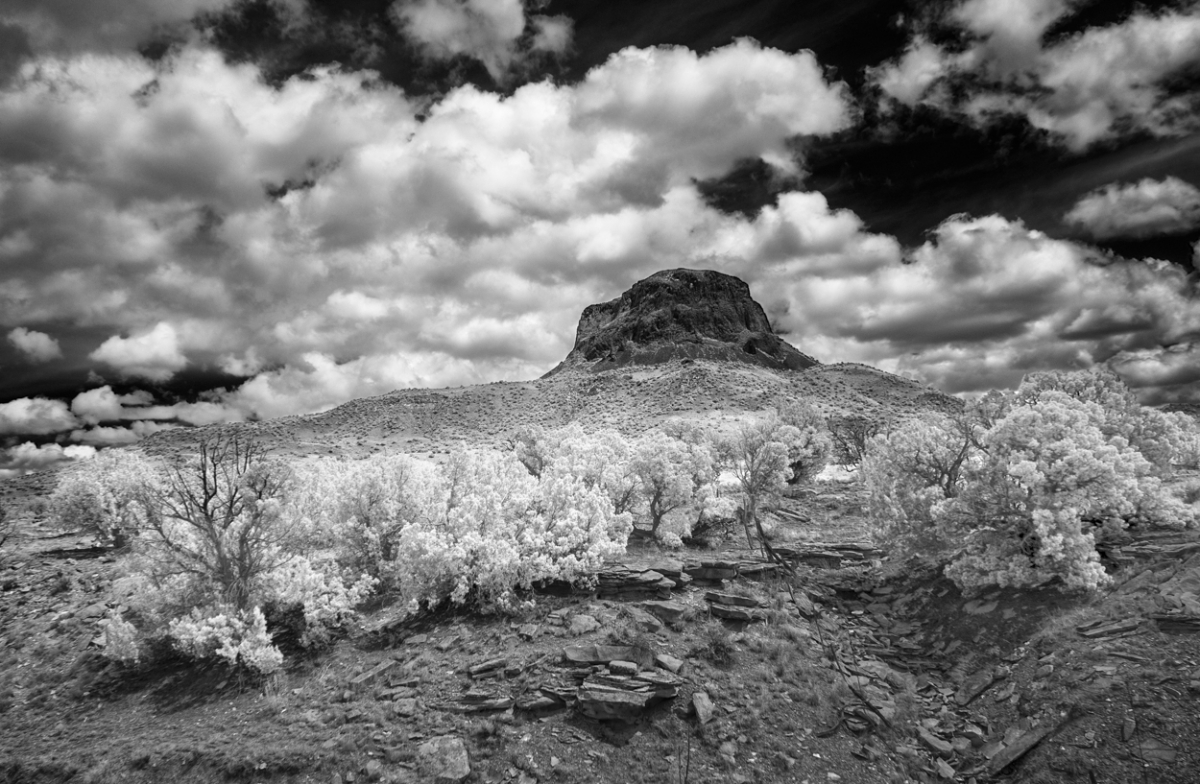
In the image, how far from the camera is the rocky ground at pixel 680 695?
13.6 m

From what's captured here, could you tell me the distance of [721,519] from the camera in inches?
1273

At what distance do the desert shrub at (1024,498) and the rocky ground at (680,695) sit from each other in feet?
3.35

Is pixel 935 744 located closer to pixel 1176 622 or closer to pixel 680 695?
pixel 680 695

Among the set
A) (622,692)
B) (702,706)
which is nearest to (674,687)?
(702,706)

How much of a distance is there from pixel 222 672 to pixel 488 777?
10597mm

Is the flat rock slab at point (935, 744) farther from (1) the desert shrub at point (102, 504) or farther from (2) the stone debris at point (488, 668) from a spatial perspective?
(1) the desert shrub at point (102, 504)

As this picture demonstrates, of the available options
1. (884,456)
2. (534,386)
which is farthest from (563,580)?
(534,386)

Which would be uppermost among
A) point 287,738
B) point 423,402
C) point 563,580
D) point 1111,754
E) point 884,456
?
point 423,402

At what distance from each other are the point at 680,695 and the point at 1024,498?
13.4 m

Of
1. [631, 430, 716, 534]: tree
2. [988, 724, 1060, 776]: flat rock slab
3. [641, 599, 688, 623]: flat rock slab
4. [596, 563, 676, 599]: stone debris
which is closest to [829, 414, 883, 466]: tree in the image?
[631, 430, 716, 534]: tree

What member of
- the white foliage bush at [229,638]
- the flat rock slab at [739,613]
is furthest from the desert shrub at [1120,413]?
the white foliage bush at [229,638]

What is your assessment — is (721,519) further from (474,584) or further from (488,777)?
(488,777)

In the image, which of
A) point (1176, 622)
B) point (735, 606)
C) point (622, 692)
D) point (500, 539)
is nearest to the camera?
point (1176, 622)

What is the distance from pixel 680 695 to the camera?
1611 centimetres
